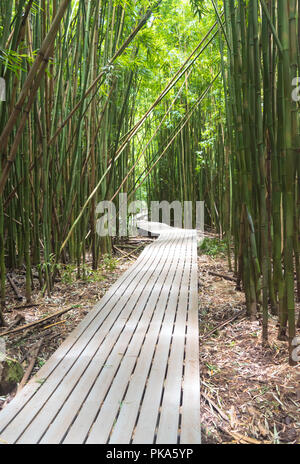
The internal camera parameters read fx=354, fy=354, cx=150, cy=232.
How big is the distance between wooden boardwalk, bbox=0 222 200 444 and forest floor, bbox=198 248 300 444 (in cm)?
12

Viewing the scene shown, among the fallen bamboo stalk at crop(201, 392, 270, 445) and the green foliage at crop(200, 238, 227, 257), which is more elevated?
the green foliage at crop(200, 238, 227, 257)

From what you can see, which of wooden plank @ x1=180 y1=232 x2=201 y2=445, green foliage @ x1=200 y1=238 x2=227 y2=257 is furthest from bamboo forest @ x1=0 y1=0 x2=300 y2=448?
green foliage @ x1=200 y1=238 x2=227 y2=257

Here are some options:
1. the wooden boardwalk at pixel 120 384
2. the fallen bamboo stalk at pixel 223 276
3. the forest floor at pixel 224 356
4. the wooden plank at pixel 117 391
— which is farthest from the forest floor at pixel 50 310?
the fallen bamboo stalk at pixel 223 276

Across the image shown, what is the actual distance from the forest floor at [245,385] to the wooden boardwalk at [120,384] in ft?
0.39

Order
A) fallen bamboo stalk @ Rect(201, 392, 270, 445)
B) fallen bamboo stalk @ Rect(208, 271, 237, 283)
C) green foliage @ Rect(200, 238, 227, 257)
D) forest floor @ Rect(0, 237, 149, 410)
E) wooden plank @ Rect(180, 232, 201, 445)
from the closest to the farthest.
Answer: wooden plank @ Rect(180, 232, 201, 445), fallen bamboo stalk @ Rect(201, 392, 270, 445), forest floor @ Rect(0, 237, 149, 410), fallen bamboo stalk @ Rect(208, 271, 237, 283), green foliage @ Rect(200, 238, 227, 257)

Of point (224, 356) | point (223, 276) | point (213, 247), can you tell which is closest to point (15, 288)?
point (224, 356)

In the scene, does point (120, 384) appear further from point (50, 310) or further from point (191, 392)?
point (50, 310)

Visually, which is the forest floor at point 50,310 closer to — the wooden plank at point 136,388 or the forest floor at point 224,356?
the forest floor at point 224,356

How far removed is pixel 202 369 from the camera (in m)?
1.21

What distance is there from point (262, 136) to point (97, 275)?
154cm

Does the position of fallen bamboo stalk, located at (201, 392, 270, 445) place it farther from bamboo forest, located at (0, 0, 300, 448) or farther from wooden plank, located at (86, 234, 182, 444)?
wooden plank, located at (86, 234, 182, 444)

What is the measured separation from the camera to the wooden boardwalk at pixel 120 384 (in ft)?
2.44

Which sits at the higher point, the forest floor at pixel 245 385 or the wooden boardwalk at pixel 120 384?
the wooden boardwalk at pixel 120 384

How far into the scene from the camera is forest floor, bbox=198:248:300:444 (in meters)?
0.89
